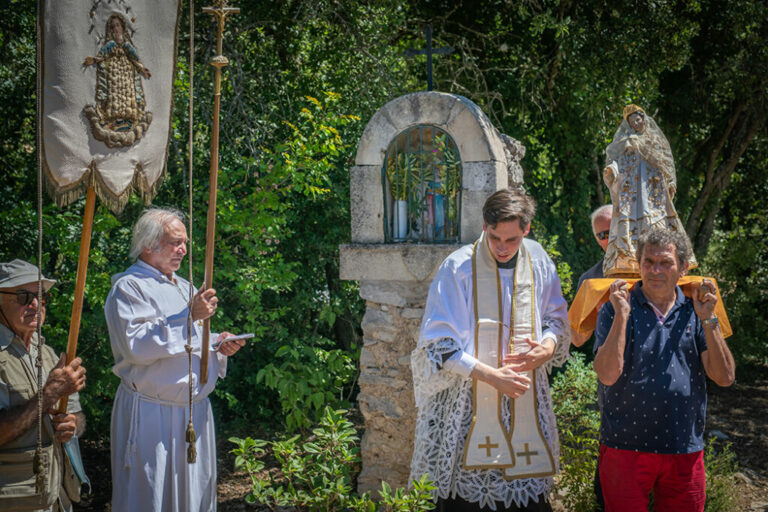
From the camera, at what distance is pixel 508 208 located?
304 centimetres

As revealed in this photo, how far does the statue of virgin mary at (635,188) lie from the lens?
300cm

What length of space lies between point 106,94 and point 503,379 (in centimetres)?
201

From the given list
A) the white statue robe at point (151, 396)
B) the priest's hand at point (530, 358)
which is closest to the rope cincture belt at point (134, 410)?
the white statue robe at point (151, 396)

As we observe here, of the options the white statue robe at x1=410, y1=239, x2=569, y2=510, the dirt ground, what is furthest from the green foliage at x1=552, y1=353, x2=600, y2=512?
the dirt ground

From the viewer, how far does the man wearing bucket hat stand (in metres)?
2.58

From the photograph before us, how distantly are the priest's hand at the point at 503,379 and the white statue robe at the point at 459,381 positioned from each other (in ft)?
0.18

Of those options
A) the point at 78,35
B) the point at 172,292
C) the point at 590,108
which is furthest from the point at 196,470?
the point at 590,108

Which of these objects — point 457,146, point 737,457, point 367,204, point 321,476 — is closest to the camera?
point 321,476

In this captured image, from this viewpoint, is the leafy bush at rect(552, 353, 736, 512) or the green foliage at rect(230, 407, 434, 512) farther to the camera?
the leafy bush at rect(552, 353, 736, 512)

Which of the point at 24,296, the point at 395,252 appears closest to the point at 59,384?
the point at 24,296

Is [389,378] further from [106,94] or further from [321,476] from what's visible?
[106,94]

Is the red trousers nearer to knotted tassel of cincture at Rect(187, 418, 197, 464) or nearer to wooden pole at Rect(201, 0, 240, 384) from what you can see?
knotted tassel of cincture at Rect(187, 418, 197, 464)

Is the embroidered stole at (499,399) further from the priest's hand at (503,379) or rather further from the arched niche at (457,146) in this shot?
the arched niche at (457,146)

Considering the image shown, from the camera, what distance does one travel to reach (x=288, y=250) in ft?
21.7
